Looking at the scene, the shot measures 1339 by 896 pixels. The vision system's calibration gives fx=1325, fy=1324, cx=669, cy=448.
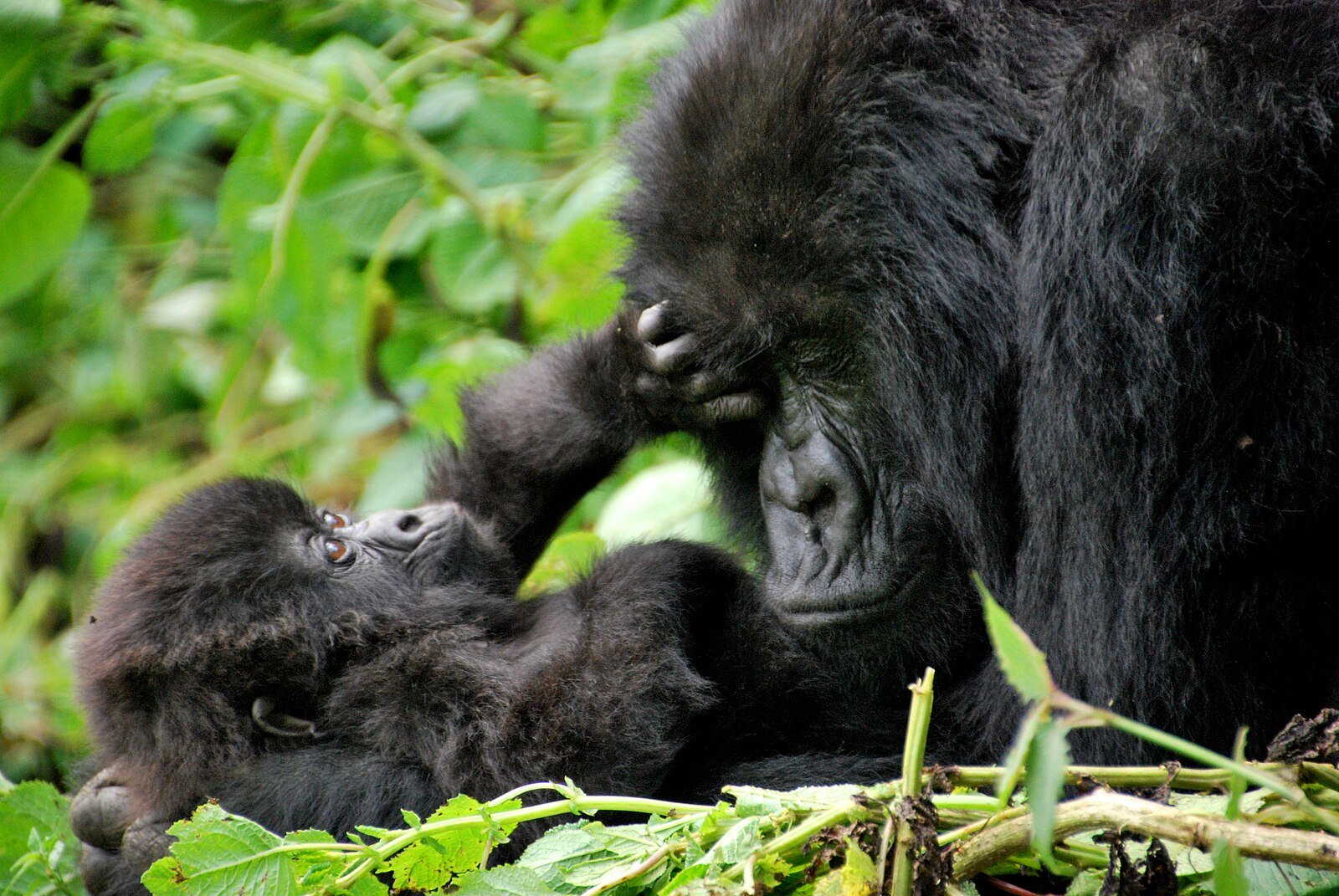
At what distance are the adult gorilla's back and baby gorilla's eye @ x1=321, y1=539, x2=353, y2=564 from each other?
624mm

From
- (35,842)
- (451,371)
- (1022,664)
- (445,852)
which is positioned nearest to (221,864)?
(445,852)

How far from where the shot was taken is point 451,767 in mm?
1878

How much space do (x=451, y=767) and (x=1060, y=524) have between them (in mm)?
903

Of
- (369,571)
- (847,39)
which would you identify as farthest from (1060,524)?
(369,571)

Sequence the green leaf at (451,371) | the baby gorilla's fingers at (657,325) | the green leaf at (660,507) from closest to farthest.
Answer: the baby gorilla's fingers at (657,325), the green leaf at (660,507), the green leaf at (451,371)

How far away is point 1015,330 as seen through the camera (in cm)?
170

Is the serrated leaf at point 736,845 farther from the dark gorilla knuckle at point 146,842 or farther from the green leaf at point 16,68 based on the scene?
the green leaf at point 16,68

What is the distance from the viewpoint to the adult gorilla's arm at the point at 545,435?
230 cm

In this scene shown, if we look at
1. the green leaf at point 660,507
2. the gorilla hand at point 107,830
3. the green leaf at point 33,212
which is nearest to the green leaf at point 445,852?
the gorilla hand at point 107,830

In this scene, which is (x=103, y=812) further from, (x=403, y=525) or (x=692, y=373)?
(x=692, y=373)

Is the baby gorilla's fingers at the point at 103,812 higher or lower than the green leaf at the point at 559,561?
lower

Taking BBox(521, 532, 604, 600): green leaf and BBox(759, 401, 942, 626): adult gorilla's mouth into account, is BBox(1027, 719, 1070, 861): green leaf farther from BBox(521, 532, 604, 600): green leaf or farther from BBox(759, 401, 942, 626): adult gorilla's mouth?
BBox(521, 532, 604, 600): green leaf

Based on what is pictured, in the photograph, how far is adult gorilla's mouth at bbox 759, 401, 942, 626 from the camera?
1815 mm

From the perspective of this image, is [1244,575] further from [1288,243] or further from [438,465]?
[438,465]
